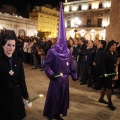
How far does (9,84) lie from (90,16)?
158ft

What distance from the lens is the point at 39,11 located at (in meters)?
62.8

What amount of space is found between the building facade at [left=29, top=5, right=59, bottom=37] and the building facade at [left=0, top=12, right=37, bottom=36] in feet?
20.4

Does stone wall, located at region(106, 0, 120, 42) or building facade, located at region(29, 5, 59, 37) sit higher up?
building facade, located at region(29, 5, 59, 37)

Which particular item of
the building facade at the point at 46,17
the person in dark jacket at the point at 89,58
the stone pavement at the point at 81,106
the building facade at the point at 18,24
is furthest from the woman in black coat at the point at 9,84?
the building facade at the point at 46,17

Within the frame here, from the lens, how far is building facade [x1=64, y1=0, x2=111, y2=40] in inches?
1865

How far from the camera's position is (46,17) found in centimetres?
6650

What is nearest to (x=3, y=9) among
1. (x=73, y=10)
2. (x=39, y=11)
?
(x=39, y=11)

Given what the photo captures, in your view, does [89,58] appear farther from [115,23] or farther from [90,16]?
[90,16]

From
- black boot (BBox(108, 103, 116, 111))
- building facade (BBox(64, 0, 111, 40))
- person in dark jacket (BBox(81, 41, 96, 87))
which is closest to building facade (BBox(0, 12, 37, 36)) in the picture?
building facade (BBox(64, 0, 111, 40))

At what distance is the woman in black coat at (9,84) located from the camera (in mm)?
3059

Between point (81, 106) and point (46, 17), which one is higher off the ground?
point (46, 17)

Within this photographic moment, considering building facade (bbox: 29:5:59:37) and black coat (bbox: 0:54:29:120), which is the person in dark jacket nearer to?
black coat (bbox: 0:54:29:120)

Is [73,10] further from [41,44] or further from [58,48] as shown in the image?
[58,48]

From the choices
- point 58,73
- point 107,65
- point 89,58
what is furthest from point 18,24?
point 58,73
